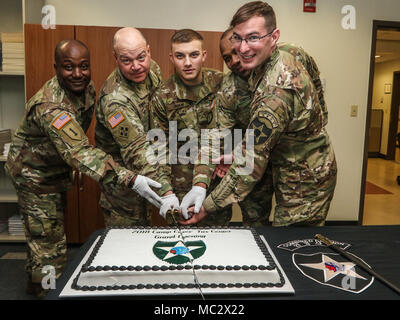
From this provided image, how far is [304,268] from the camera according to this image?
34.5 inches

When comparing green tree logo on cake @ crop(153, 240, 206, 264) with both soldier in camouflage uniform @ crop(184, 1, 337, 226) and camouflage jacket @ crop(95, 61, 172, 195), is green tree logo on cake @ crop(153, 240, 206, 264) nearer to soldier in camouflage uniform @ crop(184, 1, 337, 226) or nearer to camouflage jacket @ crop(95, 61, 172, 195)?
soldier in camouflage uniform @ crop(184, 1, 337, 226)

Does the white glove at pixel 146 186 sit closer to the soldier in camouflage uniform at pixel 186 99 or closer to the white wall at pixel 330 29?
the soldier in camouflage uniform at pixel 186 99

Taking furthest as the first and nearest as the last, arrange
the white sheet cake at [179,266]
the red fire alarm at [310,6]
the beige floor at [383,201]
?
the beige floor at [383,201] < the red fire alarm at [310,6] < the white sheet cake at [179,266]

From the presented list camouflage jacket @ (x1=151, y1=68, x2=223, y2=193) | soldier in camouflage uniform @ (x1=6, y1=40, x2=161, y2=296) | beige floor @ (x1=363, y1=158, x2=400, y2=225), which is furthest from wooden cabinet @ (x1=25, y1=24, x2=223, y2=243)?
beige floor @ (x1=363, y1=158, x2=400, y2=225)

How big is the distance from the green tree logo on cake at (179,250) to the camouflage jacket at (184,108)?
3.18ft

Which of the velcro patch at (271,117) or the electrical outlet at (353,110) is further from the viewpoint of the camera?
the electrical outlet at (353,110)

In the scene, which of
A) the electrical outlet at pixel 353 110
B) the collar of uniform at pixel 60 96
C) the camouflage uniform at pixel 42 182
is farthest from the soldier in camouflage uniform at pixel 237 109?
the electrical outlet at pixel 353 110

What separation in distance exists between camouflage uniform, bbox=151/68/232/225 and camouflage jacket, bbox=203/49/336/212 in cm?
47

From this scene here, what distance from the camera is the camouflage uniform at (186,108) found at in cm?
189

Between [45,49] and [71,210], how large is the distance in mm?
1203

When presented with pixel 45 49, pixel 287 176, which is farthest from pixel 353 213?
pixel 45 49

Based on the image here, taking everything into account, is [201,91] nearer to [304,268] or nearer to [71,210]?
[304,268]

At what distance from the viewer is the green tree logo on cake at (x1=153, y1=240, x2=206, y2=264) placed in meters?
0.85

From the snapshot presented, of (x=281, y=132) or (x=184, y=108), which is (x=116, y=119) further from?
(x=281, y=132)
